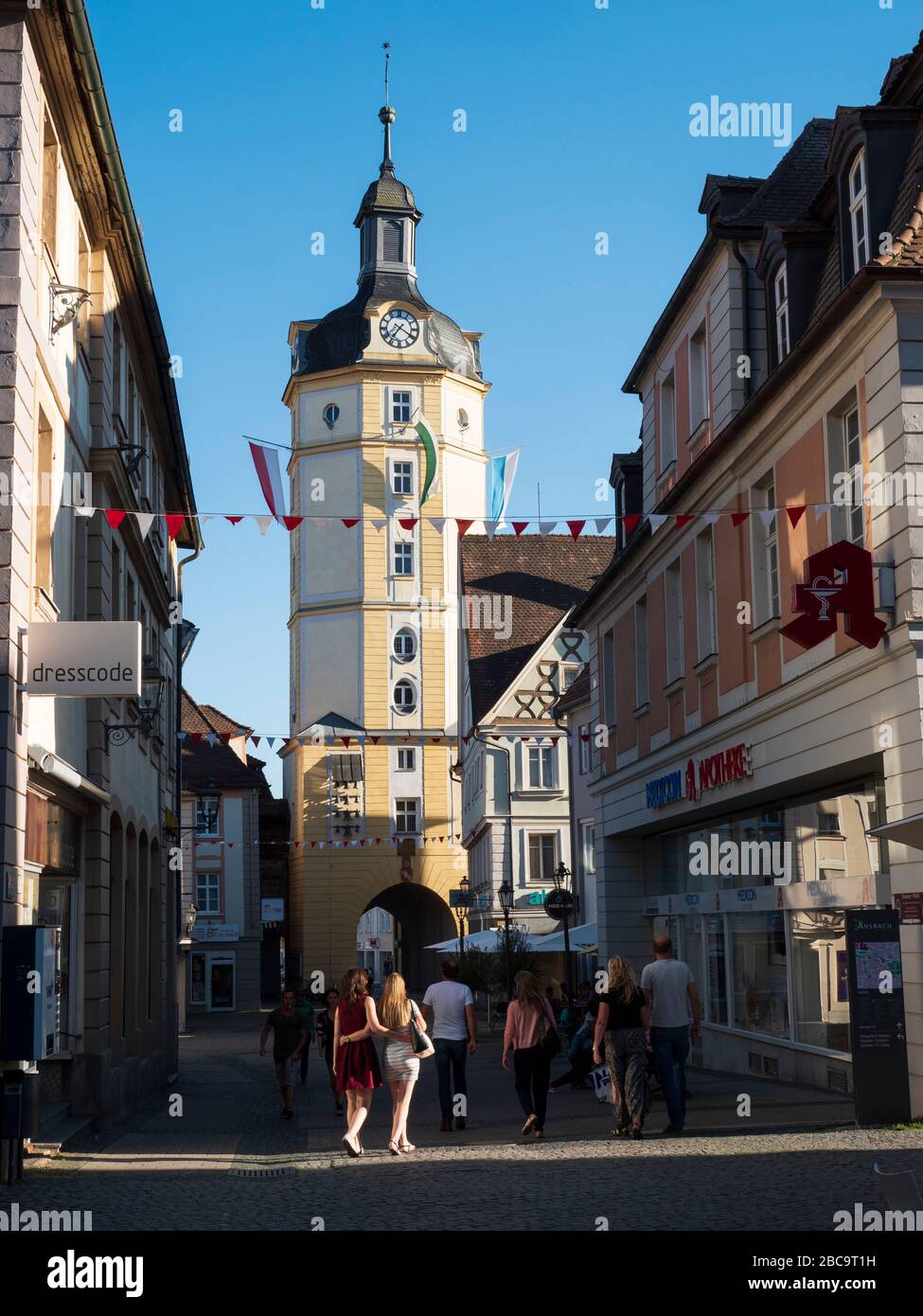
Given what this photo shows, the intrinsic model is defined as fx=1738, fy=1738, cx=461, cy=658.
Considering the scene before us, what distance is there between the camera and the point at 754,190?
22.2 meters

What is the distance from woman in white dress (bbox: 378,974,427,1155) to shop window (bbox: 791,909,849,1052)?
5.00 metres

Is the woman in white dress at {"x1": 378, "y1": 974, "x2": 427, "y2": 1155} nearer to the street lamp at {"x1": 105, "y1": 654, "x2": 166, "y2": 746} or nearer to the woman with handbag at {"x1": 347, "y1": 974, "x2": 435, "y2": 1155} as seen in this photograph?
the woman with handbag at {"x1": 347, "y1": 974, "x2": 435, "y2": 1155}

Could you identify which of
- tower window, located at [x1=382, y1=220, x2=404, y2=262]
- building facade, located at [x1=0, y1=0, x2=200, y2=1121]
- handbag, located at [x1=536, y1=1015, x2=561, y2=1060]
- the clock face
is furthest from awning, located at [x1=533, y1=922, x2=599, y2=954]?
tower window, located at [x1=382, y1=220, x2=404, y2=262]

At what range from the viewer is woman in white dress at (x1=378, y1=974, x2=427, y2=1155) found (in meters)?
14.7

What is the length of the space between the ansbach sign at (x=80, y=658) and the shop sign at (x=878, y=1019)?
6330 mm

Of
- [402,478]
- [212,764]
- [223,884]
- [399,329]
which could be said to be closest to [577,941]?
[223,884]

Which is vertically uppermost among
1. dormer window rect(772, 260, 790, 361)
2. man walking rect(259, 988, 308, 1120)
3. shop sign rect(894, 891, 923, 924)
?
dormer window rect(772, 260, 790, 361)

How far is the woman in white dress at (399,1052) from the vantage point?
48.3ft

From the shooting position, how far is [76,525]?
1872 cm

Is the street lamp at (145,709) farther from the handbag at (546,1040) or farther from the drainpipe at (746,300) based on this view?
the drainpipe at (746,300)

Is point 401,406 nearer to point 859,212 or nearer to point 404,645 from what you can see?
point 404,645

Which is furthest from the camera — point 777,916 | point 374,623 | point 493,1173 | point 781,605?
point 374,623

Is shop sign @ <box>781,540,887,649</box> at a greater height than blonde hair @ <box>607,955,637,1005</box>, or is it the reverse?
shop sign @ <box>781,540,887,649</box>

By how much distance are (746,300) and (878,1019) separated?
982 cm
